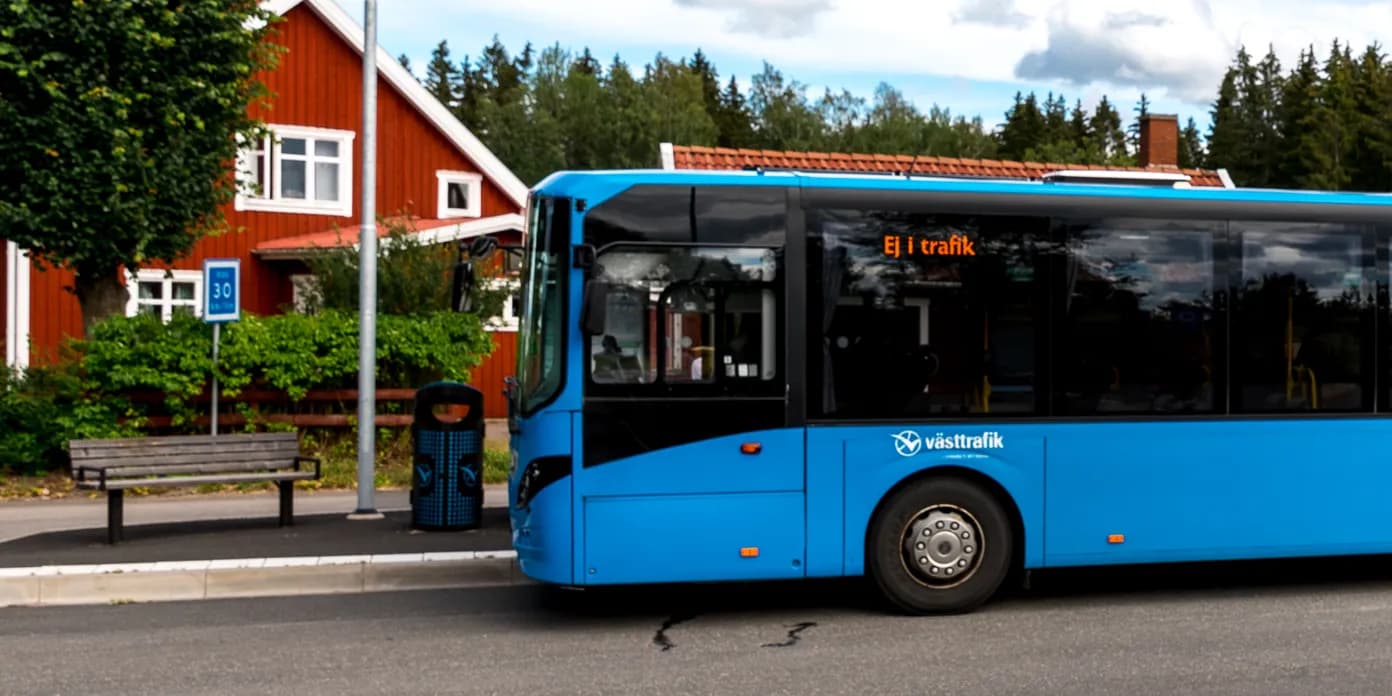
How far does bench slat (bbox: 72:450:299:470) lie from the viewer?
37.5 ft

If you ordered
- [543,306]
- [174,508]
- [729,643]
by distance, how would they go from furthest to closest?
[174,508], [543,306], [729,643]

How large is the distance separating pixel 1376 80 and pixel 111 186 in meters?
73.9

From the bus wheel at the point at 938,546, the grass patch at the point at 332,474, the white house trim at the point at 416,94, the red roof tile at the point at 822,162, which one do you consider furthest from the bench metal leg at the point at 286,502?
the white house trim at the point at 416,94

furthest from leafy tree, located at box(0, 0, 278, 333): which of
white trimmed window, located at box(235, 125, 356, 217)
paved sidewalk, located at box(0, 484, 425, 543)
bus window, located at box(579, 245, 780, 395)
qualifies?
bus window, located at box(579, 245, 780, 395)

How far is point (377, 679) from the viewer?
24.3 feet

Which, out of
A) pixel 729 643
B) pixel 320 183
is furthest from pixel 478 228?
pixel 729 643

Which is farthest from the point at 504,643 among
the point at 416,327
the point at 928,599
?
the point at 416,327

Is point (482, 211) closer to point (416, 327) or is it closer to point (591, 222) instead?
point (416, 327)

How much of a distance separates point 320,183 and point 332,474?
12638 millimetres

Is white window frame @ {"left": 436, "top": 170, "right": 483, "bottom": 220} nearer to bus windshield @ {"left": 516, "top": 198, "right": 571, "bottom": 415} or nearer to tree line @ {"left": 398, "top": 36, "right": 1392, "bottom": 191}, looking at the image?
bus windshield @ {"left": 516, "top": 198, "right": 571, "bottom": 415}

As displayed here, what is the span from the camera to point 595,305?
8125 mm

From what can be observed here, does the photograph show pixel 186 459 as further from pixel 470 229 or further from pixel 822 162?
pixel 822 162

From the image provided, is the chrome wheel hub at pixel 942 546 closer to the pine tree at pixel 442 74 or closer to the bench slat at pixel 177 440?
the bench slat at pixel 177 440

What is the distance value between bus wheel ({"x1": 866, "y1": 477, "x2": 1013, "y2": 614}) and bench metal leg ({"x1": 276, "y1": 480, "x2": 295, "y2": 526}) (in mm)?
5577
